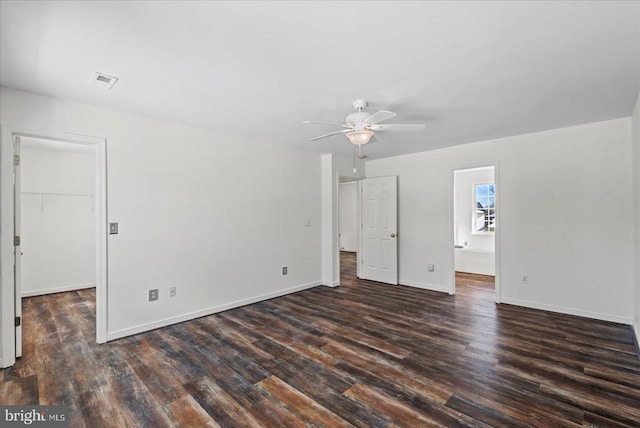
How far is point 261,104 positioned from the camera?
119 inches

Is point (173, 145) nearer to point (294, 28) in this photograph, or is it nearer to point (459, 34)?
point (294, 28)

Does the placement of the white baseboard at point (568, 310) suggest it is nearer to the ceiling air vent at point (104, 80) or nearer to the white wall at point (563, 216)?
the white wall at point (563, 216)

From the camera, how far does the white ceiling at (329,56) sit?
1.66 meters

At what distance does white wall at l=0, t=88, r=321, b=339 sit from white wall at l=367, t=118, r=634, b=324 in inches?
113

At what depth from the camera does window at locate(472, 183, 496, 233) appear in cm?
686

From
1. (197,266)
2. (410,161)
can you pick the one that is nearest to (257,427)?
(197,266)

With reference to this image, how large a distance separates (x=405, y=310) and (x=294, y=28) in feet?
12.0

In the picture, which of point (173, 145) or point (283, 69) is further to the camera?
point (173, 145)

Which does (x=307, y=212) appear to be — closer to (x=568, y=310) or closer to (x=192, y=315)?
(x=192, y=315)

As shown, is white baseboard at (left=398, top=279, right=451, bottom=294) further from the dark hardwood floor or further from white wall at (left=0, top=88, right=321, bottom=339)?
white wall at (left=0, top=88, right=321, bottom=339)

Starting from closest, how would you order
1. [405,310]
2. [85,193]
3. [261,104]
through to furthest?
[261,104], [405,310], [85,193]

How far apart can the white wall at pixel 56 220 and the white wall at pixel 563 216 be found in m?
6.43

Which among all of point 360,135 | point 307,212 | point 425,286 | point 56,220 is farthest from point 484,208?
point 56,220

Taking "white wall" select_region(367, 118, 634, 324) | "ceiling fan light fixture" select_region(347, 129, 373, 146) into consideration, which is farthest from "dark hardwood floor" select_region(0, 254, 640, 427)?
"ceiling fan light fixture" select_region(347, 129, 373, 146)
